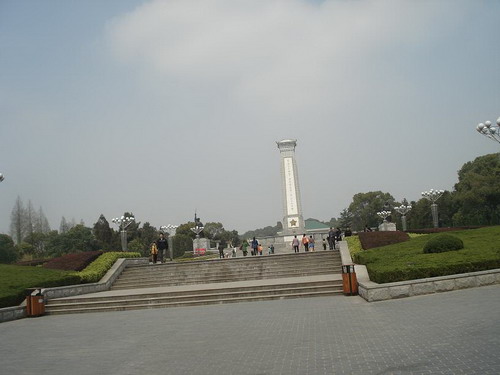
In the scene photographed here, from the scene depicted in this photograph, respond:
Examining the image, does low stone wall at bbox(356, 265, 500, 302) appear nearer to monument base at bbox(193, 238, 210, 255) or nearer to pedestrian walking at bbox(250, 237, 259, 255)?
pedestrian walking at bbox(250, 237, 259, 255)

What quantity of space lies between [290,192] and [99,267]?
29.0m

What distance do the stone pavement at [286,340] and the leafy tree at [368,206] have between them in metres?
80.1

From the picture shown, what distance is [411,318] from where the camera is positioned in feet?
28.9

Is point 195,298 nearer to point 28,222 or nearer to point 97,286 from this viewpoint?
point 97,286

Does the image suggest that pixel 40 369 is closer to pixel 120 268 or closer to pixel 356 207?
pixel 120 268

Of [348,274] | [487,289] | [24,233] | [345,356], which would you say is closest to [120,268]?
[348,274]

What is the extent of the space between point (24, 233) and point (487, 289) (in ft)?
239

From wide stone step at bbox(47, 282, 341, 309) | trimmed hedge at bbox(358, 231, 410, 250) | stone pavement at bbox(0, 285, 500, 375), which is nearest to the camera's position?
stone pavement at bbox(0, 285, 500, 375)

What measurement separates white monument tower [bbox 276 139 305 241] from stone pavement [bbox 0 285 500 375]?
34.6m

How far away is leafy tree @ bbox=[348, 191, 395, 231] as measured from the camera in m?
90.3

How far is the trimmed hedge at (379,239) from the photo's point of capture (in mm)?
21812

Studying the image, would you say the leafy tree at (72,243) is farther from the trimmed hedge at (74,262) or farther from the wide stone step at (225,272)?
the wide stone step at (225,272)

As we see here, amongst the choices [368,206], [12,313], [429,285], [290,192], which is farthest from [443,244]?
[368,206]

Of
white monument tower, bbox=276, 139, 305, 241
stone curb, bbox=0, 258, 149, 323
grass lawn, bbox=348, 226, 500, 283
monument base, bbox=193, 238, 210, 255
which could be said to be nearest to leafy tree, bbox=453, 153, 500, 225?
white monument tower, bbox=276, 139, 305, 241
